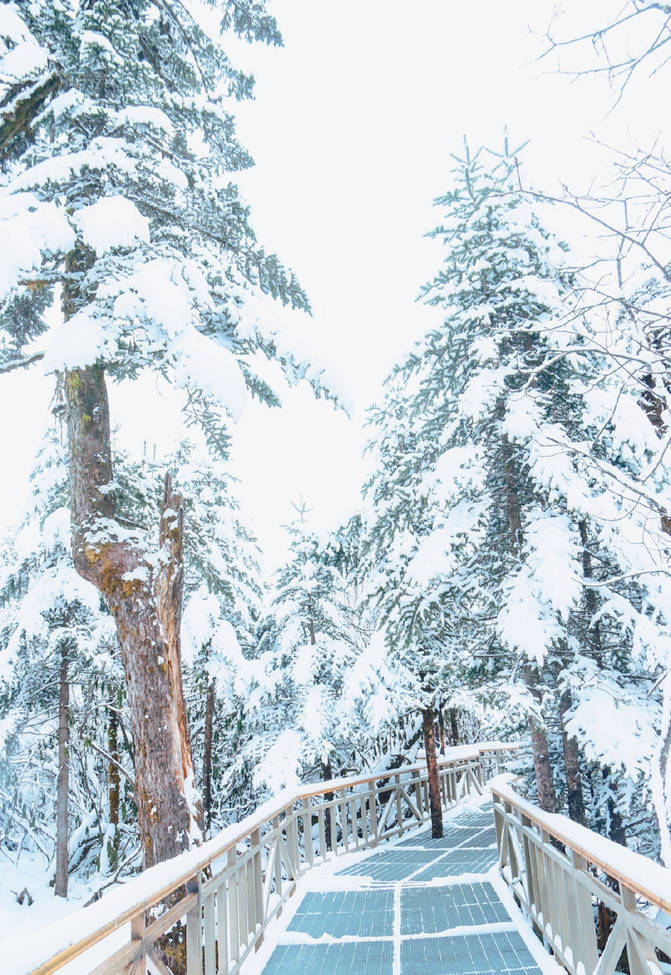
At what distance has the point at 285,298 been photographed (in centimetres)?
759

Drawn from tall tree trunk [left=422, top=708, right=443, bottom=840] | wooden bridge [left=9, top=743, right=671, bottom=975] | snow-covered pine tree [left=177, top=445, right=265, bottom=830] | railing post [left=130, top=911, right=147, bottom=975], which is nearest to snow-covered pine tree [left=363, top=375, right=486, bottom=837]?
tall tree trunk [left=422, top=708, right=443, bottom=840]

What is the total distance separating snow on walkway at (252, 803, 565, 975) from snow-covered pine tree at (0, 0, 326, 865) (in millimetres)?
1498

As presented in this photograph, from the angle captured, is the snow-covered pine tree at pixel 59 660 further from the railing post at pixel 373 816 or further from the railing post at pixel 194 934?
the railing post at pixel 194 934

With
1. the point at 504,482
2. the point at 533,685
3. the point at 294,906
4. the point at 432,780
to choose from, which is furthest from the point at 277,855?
the point at 432,780

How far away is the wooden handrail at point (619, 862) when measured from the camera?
239 cm

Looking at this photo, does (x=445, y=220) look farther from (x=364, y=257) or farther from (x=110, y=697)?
(x=110, y=697)

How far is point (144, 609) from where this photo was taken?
5.85 metres

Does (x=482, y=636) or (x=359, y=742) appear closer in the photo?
(x=482, y=636)

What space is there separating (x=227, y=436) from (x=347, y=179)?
299cm

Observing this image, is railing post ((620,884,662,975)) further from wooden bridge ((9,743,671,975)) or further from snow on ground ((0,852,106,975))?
snow on ground ((0,852,106,975))

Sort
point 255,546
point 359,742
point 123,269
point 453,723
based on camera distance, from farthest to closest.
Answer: point 453,723 → point 255,546 → point 359,742 → point 123,269

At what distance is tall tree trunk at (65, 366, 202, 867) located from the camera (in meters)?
5.46

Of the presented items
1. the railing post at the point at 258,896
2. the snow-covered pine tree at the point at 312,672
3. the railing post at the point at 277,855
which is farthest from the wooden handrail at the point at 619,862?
the snow-covered pine tree at the point at 312,672

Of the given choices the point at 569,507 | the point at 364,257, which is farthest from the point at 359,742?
the point at 364,257
